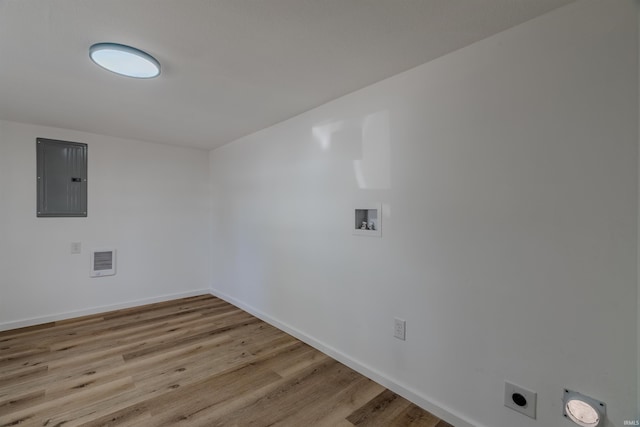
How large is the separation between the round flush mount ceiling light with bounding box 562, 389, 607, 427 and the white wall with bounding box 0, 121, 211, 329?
4.23 meters

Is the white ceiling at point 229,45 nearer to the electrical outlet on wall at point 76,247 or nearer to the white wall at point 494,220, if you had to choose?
the white wall at point 494,220

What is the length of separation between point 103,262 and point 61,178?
1.07 metres

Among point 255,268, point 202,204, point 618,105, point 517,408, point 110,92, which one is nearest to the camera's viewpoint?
point 618,105

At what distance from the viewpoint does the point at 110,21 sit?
1.44 metres

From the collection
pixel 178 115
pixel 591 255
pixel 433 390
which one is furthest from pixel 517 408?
pixel 178 115

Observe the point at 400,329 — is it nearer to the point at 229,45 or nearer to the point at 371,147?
the point at 371,147

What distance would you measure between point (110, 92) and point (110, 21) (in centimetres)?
106

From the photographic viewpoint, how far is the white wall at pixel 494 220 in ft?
4.10

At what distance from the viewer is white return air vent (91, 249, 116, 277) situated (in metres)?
3.54

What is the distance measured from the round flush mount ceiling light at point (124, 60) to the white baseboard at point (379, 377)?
246 cm

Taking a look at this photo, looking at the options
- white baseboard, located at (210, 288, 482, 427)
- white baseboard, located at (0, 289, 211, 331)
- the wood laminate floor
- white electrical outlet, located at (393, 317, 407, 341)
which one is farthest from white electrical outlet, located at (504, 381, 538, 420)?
white baseboard, located at (0, 289, 211, 331)

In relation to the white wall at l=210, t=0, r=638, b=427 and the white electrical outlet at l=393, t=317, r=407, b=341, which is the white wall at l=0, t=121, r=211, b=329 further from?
the white electrical outlet at l=393, t=317, r=407, b=341

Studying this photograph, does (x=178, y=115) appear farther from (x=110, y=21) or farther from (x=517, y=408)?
(x=517, y=408)

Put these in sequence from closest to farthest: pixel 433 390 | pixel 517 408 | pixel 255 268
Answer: pixel 517 408 < pixel 433 390 < pixel 255 268
